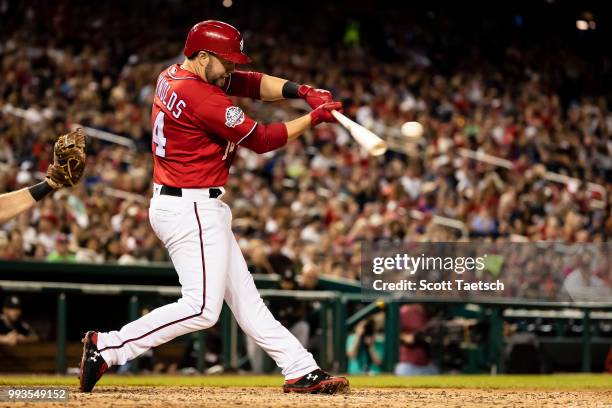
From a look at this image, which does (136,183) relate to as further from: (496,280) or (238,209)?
(496,280)

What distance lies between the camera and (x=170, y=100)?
5922 millimetres

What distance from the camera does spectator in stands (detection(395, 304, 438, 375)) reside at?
10.3 metres

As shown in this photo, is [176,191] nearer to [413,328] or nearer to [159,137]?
[159,137]

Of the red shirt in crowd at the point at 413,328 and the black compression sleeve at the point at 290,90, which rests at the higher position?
the black compression sleeve at the point at 290,90

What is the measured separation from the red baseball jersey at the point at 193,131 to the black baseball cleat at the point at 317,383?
113 cm

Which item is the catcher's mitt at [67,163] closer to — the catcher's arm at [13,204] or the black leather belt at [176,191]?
the catcher's arm at [13,204]

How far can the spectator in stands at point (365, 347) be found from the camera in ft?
35.1

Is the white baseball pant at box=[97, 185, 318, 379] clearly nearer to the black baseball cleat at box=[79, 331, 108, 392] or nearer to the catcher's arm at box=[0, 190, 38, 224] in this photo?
the black baseball cleat at box=[79, 331, 108, 392]

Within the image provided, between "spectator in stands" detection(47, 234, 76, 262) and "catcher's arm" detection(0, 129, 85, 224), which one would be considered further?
"spectator in stands" detection(47, 234, 76, 262)

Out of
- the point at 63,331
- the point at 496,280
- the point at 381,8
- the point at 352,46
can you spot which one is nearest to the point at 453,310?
the point at 496,280

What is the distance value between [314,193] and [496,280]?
5478 millimetres

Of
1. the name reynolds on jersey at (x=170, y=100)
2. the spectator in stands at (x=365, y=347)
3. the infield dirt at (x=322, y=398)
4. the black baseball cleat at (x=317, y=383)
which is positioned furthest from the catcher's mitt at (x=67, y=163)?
the spectator in stands at (x=365, y=347)

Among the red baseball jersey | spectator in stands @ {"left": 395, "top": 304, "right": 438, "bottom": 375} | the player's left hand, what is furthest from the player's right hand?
spectator in stands @ {"left": 395, "top": 304, "right": 438, "bottom": 375}

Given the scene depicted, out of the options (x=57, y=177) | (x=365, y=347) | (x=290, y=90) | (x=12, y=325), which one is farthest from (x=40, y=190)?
(x=365, y=347)
